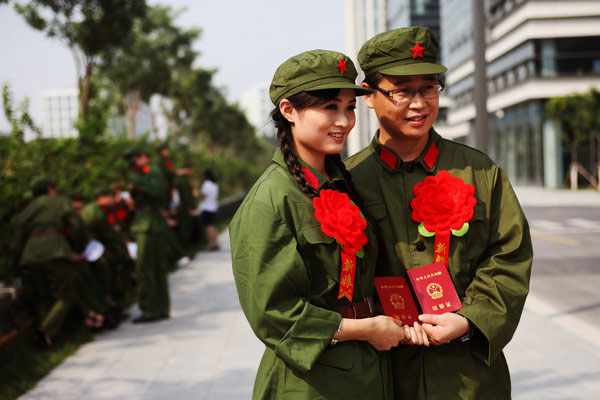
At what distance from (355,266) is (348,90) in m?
0.57

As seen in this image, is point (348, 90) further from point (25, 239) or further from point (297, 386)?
point (25, 239)

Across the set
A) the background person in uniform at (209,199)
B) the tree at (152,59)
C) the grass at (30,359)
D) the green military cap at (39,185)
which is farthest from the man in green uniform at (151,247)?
the tree at (152,59)

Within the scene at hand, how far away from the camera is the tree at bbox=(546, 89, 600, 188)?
101 feet

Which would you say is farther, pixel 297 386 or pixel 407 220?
pixel 407 220

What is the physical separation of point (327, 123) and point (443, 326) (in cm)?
77

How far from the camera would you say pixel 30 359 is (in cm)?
Result: 579

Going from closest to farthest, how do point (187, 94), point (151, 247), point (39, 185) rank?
1. point (39, 185)
2. point (151, 247)
3. point (187, 94)

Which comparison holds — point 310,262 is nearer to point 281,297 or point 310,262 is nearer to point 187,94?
point 281,297

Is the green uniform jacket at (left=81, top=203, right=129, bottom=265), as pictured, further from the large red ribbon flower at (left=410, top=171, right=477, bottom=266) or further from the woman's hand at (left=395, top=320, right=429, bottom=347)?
the woman's hand at (left=395, top=320, right=429, bottom=347)

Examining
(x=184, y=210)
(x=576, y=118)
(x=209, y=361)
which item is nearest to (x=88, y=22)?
(x=184, y=210)

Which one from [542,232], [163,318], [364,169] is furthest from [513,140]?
[364,169]

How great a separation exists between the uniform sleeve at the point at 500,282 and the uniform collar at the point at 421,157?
0.26 metres

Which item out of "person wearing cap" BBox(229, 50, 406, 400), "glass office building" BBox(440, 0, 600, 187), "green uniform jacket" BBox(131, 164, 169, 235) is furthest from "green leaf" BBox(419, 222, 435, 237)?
"glass office building" BBox(440, 0, 600, 187)

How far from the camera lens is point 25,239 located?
6.09 m
